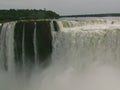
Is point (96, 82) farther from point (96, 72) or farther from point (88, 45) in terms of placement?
point (88, 45)

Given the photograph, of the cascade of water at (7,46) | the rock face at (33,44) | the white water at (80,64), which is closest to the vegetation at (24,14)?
the cascade of water at (7,46)

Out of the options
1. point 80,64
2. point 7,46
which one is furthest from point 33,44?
point 80,64

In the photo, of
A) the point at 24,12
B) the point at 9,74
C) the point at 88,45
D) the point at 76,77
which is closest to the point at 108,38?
the point at 88,45

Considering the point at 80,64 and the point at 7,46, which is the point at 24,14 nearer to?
the point at 7,46

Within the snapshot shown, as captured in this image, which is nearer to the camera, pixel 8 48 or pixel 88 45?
pixel 88 45

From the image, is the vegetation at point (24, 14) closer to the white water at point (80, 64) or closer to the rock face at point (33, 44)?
the rock face at point (33, 44)
